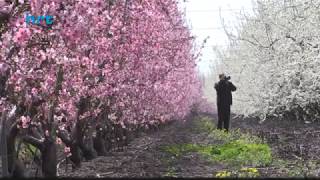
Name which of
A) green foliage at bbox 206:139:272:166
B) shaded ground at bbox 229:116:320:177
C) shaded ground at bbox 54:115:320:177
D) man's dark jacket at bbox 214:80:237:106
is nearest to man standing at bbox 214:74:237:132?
man's dark jacket at bbox 214:80:237:106

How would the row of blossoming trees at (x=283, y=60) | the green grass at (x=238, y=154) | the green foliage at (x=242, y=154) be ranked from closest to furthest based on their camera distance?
the green grass at (x=238, y=154) → the green foliage at (x=242, y=154) → the row of blossoming trees at (x=283, y=60)

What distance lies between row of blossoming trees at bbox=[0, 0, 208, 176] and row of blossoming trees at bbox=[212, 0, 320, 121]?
3470 mm

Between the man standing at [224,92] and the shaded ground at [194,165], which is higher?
the man standing at [224,92]

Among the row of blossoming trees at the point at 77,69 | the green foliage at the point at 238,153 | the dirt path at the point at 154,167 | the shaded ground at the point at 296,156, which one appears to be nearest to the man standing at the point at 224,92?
the row of blossoming trees at the point at 77,69

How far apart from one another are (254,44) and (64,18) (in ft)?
49.9

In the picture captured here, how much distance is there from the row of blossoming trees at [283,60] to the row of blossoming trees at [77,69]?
3.47m

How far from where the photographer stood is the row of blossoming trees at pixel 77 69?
6.06m

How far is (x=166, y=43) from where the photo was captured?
47.3ft

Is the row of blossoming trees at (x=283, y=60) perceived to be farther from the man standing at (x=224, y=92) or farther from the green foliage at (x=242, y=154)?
the green foliage at (x=242, y=154)

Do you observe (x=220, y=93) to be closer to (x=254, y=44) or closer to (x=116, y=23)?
(x=254, y=44)

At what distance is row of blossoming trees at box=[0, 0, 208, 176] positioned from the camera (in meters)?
6.06

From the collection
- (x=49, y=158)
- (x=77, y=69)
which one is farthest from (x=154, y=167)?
(x=77, y=69)

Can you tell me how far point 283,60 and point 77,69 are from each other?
11249 millimetres

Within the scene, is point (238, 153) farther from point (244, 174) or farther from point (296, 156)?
point (244, 174)
